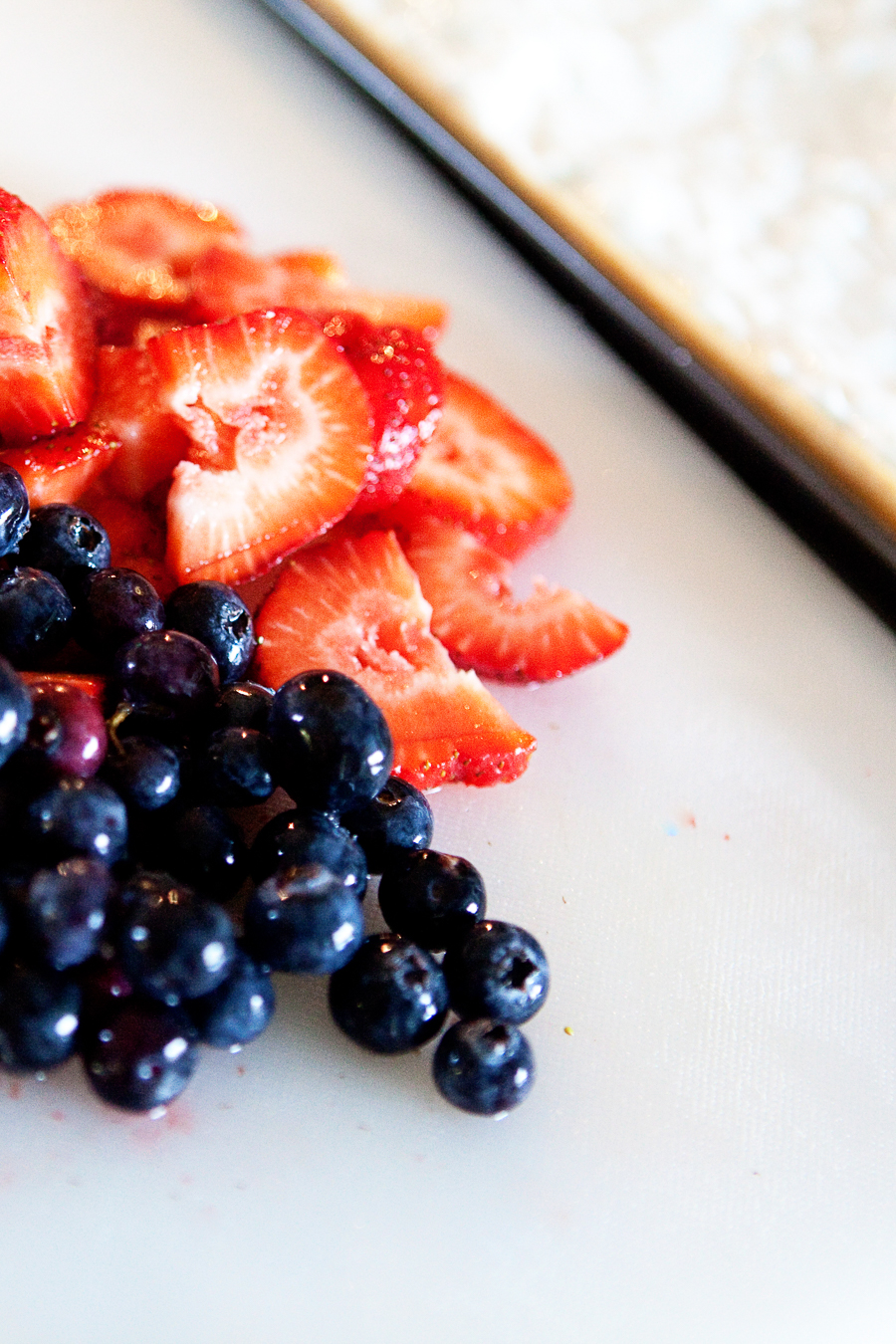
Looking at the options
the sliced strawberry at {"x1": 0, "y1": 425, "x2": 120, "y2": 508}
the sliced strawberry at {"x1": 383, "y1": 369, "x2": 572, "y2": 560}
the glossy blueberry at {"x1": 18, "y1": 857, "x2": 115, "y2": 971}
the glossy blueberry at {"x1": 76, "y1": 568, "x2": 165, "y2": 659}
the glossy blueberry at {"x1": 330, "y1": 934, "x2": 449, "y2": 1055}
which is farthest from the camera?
the sliced strawberry at {"x1": 383, "y1": 369, "x2": 572, "y2": 560}

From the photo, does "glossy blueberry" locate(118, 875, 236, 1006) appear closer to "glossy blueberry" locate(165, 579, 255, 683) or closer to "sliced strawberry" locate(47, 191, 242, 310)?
"glossy blueberry" locate(165, 579, 255, 683)

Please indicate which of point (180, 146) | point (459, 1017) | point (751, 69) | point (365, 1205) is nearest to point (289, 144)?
point (180, 146)

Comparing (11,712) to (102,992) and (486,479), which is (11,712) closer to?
(102,992)

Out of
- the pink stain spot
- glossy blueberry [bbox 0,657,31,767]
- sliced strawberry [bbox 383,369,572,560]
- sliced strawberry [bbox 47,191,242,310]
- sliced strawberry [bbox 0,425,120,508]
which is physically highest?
sliced strawberry [bbox 383,369,572,560]

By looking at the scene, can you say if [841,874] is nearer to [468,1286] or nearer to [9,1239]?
[468,1286]

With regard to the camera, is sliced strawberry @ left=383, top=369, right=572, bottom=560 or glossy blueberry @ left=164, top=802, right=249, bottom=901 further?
sliced strawberry @ left=383, top=369, right=572, bottom=560

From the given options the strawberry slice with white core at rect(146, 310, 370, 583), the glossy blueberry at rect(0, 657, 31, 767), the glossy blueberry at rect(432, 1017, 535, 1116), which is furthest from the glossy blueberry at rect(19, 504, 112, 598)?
the glossy blueberry at rect(432, 1017, 535, 1116)

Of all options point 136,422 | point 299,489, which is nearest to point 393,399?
point 299,489
